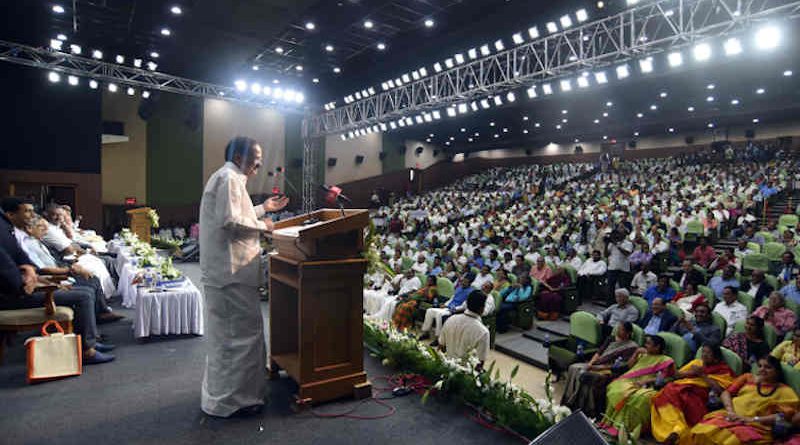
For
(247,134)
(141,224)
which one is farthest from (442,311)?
→ (247,134)

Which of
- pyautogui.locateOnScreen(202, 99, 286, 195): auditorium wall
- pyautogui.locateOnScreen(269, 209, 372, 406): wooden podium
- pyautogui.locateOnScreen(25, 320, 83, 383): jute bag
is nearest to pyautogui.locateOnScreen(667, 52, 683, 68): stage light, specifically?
pyautogui.locateOnScreen(269, 209, 372, 406): wooden podium

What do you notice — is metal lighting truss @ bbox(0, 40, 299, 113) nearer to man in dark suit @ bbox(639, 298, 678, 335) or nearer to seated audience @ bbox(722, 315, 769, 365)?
man in dark suit @ bbox(639, 298, 678, 335)

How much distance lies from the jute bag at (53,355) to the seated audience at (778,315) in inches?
233

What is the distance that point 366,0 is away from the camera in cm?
883

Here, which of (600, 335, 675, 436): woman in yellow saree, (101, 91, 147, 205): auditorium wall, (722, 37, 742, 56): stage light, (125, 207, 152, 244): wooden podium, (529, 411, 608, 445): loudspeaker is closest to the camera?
(529, 411, 608, 445): loudspeaker

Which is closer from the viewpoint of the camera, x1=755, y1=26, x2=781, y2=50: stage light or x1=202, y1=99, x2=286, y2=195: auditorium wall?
x1=755, y1=26, x2=781, y2=50: stage light

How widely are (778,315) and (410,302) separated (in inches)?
169

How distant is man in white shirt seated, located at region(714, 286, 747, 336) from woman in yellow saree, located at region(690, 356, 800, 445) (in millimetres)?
1878

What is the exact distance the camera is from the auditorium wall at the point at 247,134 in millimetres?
18000

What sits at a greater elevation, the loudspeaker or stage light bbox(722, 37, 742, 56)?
stage light bbox(722, 37, 742, 56)

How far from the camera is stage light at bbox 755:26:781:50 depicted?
21.5 ft

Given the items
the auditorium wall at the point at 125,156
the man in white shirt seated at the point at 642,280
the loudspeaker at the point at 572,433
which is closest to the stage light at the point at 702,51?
the man in white shirt seated at the point at 642,280

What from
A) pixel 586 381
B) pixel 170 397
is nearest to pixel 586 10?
pixel 586 381

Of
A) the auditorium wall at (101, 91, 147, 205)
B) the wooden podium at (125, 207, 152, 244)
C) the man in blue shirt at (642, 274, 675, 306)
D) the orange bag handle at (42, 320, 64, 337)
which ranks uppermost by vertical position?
the auditorium wall at (101, 91, 147, 205)
